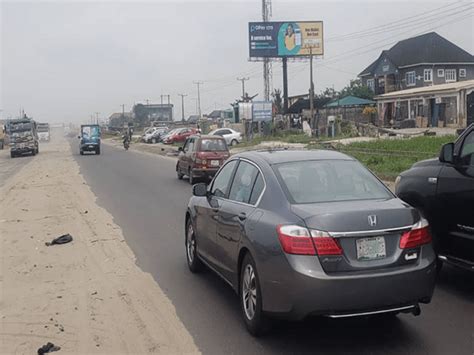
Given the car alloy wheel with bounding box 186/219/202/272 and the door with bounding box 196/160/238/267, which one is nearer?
the door with bounding box 196/160/238/267

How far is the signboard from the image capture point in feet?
158

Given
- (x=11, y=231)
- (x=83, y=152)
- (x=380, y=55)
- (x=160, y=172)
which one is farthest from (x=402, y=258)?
(x=380, y=55)

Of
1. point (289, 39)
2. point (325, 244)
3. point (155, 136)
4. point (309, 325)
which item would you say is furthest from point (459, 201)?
point (155, 136)

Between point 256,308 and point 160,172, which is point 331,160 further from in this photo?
point 160,172

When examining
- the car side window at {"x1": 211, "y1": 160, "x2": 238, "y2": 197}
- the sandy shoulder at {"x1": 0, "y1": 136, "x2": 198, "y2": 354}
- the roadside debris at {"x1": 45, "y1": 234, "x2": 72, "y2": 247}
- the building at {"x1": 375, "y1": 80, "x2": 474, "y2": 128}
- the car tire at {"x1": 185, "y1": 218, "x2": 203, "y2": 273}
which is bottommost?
A: the sandy shoulder at {"x1": 0, "y1": 136, "x2": 198, "y2": 354}

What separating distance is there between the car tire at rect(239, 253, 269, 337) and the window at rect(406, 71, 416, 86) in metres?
65.2

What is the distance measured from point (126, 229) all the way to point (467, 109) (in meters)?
38.2

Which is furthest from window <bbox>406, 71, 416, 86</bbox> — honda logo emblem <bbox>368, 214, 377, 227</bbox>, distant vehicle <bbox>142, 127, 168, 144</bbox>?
honda logo emblem <bbox>368, 214, 377, 227</bbox>

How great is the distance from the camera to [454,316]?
5898 millimetres

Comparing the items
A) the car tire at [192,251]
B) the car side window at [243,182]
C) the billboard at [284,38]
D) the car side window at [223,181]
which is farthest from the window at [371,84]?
the car side window at [243,182]

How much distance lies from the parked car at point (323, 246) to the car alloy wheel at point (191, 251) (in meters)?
1.75

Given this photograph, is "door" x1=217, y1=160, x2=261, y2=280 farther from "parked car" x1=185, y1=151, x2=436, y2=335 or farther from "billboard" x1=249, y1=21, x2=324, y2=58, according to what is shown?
"billboard" x1=249, y1=21, x2=324, y2=58

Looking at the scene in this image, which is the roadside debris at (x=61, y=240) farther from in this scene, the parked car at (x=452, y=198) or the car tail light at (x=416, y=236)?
the car tail light at (x=416, y=236)

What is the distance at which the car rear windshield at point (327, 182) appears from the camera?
5555 millimetres
